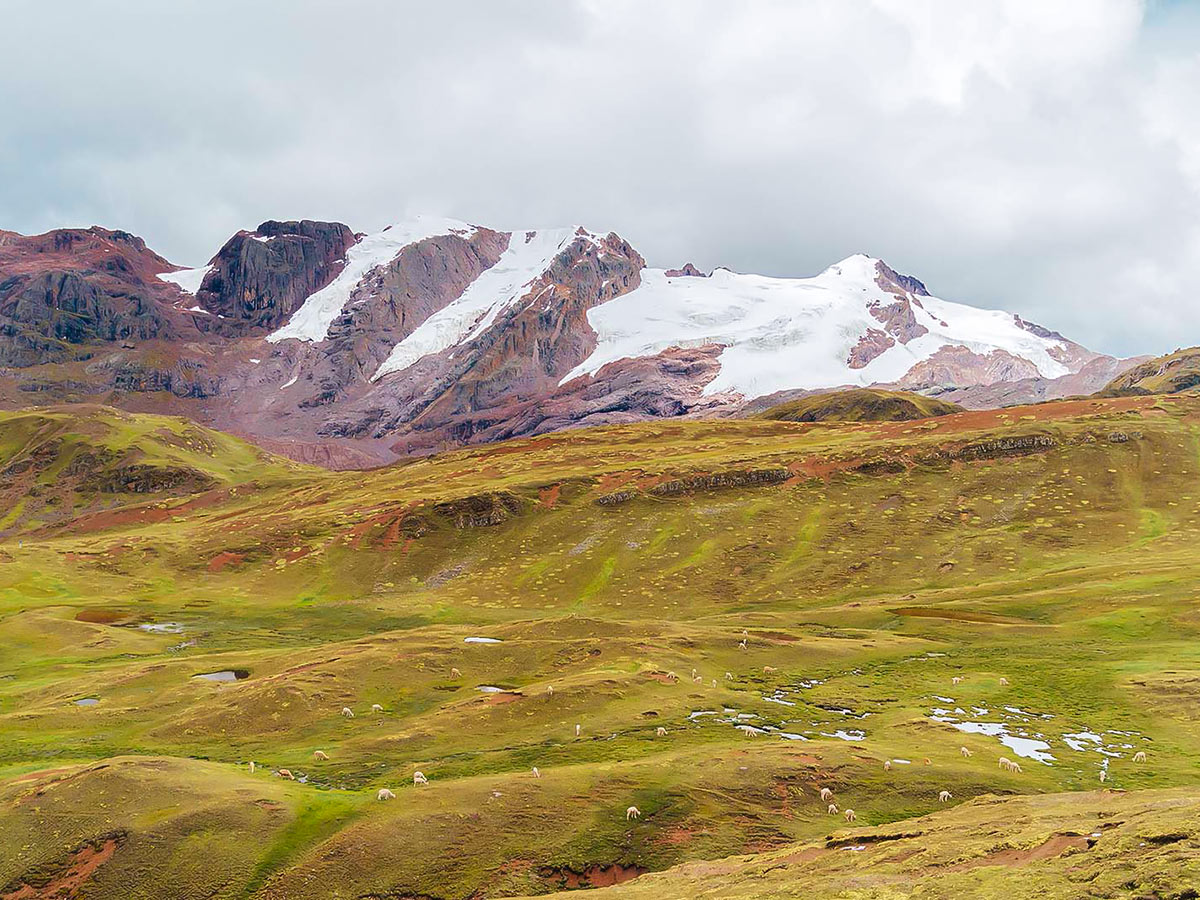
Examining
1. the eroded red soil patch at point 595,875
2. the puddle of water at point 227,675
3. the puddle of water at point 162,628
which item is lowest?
the puddle of water at point 162,628

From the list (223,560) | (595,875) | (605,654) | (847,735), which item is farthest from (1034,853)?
(223,560)

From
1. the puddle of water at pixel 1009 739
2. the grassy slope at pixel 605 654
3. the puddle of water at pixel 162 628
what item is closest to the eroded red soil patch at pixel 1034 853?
the grassy slope at pixel 605 654

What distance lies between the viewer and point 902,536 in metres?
120

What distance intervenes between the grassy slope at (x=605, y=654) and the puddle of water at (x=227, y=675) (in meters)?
1.46

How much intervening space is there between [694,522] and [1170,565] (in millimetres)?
64806

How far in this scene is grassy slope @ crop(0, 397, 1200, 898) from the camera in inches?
1372

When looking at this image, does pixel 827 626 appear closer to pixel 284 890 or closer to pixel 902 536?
pixel 902 536

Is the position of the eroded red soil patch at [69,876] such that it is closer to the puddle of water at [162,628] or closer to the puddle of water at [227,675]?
the puddle of water at [227,675]

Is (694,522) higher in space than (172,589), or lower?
higher

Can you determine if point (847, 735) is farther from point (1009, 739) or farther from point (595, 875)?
point (595, 875)

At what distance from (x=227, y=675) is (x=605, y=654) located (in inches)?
1288

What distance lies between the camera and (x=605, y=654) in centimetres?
6456

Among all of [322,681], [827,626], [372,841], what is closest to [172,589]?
[322,681]

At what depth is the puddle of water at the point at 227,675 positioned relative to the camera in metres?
67.4
